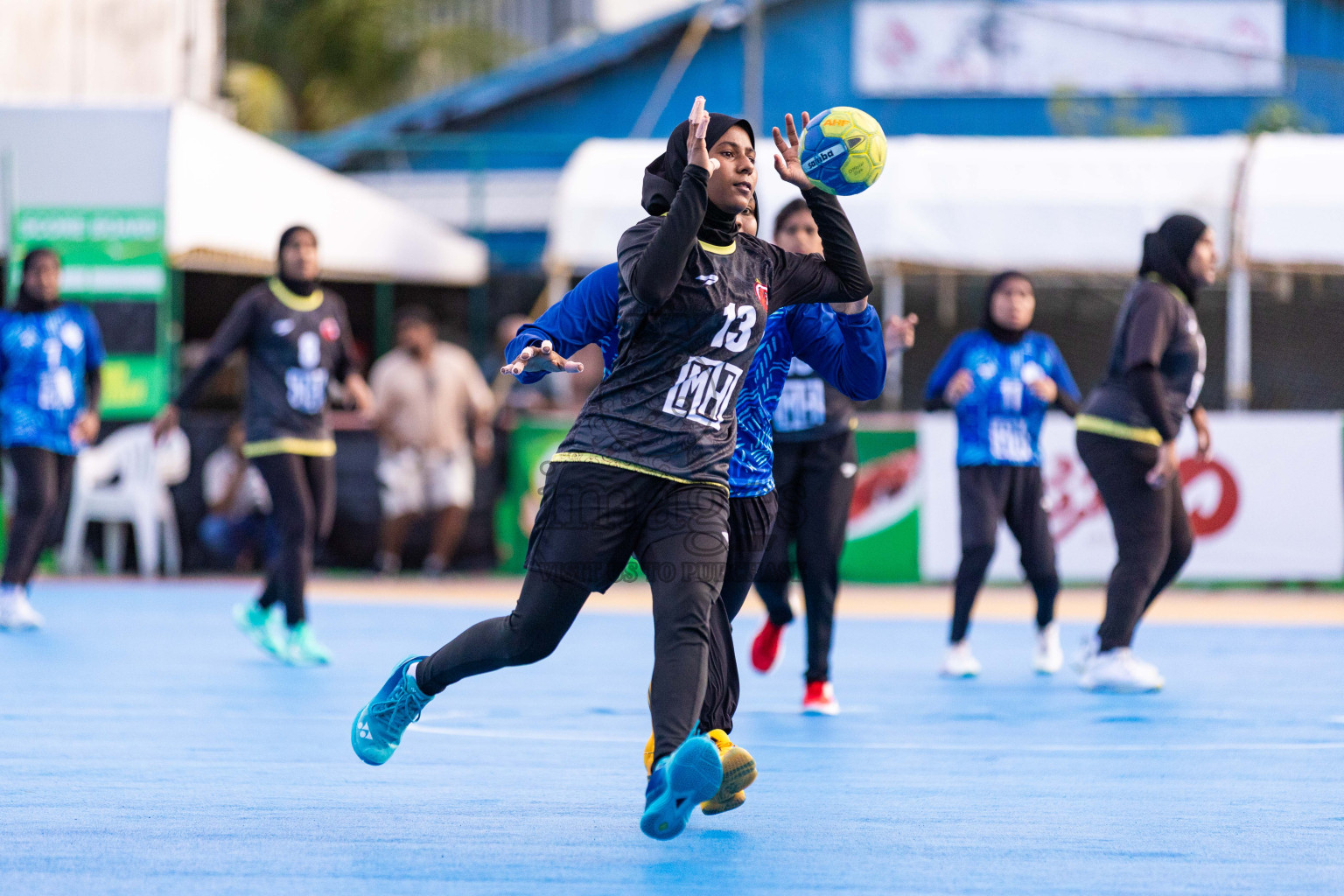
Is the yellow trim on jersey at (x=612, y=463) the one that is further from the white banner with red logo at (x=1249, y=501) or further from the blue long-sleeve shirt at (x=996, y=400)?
the white banner with red logo at (x=1249, y=501)

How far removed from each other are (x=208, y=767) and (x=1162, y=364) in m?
4.61

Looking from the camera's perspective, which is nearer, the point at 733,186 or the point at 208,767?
the point at 733,186

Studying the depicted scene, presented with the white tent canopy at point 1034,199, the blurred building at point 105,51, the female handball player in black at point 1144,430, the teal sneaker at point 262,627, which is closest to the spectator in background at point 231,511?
the white tent canopy at point 1034,199

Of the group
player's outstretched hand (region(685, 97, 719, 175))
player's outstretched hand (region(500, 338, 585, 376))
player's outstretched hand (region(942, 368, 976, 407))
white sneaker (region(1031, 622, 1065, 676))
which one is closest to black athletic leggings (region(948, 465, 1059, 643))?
white sneaker (region(1031, 622, 1065, 676))

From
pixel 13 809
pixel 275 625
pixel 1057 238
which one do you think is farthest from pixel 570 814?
pixel 1057 238

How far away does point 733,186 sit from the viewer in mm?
4539

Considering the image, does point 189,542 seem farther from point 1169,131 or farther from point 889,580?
point 1169,131

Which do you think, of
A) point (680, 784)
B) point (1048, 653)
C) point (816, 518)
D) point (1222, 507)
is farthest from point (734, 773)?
point (1222, 507)

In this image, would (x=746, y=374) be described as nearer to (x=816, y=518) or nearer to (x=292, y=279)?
(x=816, y=518)

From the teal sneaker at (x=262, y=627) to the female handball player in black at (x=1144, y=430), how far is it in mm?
4203

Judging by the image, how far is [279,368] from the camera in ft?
28.2

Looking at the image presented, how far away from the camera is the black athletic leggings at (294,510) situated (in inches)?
336

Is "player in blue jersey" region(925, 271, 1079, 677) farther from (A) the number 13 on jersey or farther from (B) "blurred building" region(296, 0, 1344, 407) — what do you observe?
(B) "blurred building" region(296, 0, 1344, 407)

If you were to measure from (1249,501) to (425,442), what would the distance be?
6668 millimetres
